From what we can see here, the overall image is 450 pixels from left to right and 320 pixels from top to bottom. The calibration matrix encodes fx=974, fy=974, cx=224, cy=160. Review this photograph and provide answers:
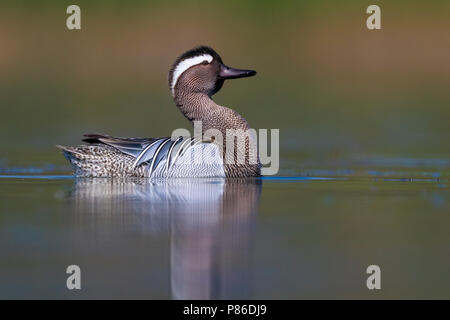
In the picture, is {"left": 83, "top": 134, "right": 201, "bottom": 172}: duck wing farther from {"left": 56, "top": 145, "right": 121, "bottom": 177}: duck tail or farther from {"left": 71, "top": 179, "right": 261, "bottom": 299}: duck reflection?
{"left": 71, "top": 179, "right": 261, "bottom": 299}: duck reflection

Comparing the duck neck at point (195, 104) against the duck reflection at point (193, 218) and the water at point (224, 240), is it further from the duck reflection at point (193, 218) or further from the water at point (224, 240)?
the water at point (224, 240)

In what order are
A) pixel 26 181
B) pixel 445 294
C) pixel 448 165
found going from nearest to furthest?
1. pixel 445 294
2. pixel 26 181
3. pixel 448 165

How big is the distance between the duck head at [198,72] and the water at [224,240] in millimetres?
Result: 1865

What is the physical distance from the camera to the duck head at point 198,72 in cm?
1080

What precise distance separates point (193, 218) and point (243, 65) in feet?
34.7

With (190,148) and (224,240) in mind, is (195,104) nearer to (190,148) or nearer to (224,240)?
(190,148)

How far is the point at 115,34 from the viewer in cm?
1883

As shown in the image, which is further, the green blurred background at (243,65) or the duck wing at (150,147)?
the green blurred background at (243,65)

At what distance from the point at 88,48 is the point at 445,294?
1467 cm

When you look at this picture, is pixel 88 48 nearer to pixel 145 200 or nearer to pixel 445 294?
pixel 145 200

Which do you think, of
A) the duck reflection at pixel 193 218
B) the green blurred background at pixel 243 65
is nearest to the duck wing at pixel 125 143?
the duck reflection at pixel 193 218

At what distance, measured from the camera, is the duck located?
10258mm

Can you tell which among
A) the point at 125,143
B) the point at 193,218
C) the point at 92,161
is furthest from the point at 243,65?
the point at 193,218
